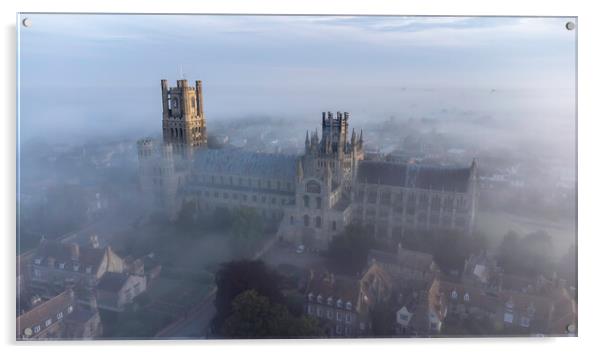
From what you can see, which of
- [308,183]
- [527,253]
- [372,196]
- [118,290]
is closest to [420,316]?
[527,253]

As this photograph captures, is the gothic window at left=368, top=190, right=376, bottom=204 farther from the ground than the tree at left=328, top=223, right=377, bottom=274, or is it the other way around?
the gothic window at left=368, top=190, right=376, bottom=204

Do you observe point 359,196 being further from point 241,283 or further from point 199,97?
point 199,97

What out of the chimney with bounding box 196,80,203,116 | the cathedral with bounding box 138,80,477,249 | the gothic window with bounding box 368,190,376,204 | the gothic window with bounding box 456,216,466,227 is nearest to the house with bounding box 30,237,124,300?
the cathedral with bounding box 138,80,477,249

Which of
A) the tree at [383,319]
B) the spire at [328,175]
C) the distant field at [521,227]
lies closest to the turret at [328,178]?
the spire at [328,175]

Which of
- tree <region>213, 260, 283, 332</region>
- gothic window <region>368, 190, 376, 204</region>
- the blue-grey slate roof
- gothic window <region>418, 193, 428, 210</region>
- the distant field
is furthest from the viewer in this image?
gothic window <region>418, 193, 428, 210</region>

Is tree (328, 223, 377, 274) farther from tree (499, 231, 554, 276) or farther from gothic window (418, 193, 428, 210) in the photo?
tree (499, 231, 554, 276)

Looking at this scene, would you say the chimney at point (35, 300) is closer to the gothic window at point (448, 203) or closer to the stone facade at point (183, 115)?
the stone facade at point (183, 115)
